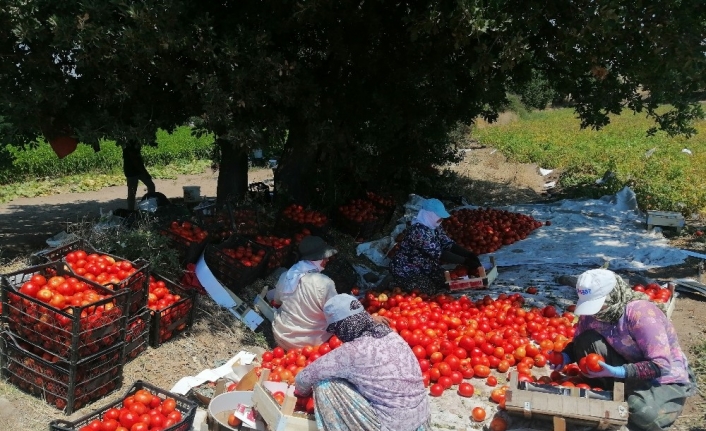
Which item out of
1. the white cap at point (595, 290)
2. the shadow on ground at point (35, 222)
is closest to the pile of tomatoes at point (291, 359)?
the white cap at point (595, 290)

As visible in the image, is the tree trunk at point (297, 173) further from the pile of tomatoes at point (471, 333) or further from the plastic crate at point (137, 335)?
the plastic crate at point (137, 335)

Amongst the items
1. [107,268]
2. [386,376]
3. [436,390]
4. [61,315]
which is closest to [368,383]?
[386,376]

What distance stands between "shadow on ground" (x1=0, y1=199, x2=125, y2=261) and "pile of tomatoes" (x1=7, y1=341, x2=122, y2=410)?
370cm

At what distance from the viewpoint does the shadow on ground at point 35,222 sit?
943 centimetres

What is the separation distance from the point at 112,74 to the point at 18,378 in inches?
142

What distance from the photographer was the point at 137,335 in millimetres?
5484

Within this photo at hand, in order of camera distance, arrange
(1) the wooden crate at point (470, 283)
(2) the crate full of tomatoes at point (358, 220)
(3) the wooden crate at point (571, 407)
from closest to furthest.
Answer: (3) the wooden crate at point (571, 407), (1) the wooden crate at point (470, 283), (2) the crate full of tomatoes at point (358, 220)

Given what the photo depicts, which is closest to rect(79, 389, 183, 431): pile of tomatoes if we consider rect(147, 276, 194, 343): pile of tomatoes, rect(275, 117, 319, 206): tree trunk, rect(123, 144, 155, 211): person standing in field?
rect(147, 276, 194, 343): pile of tomatoes

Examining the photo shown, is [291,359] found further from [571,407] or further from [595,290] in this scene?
[595,290]

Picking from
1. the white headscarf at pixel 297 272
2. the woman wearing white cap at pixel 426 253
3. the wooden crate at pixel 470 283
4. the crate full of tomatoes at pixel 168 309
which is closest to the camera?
the crate full of tomatoes at pixel 168 309

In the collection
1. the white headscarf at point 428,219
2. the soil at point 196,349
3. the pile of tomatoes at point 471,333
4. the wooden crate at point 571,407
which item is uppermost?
the white headscarf at point 428,219

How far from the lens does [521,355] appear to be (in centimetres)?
568

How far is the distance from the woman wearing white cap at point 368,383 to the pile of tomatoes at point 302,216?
210 inches

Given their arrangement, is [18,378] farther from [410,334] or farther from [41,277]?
[410,334]
